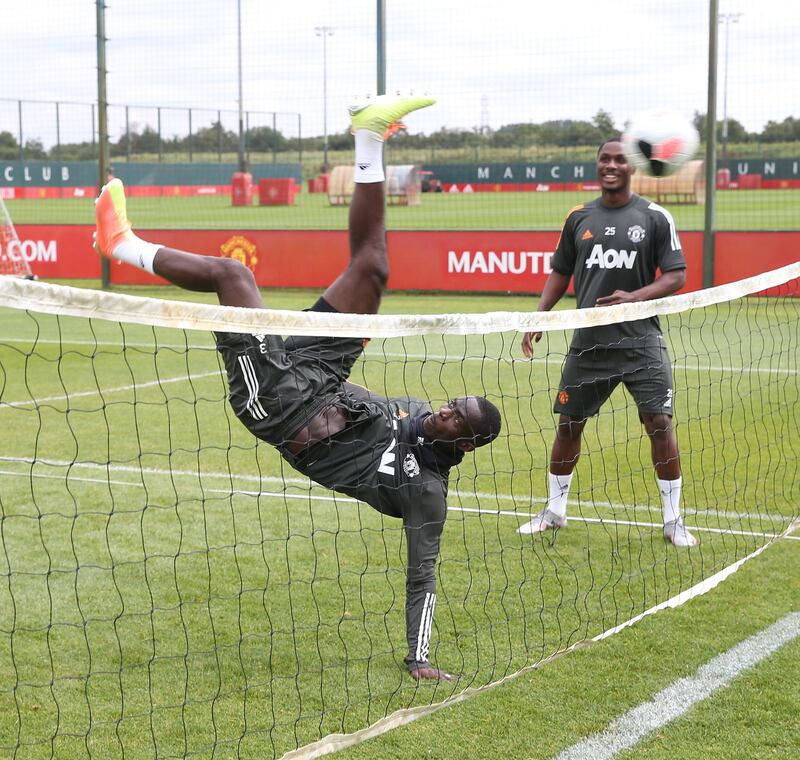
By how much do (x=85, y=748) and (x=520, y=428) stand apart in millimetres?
6232

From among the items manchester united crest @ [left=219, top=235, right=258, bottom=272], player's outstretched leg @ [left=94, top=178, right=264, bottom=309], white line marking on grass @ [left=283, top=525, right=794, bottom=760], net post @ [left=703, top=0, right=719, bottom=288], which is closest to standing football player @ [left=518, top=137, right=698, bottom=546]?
white line marking on grass @ [left=283, top=525, right=794, bottom=760]

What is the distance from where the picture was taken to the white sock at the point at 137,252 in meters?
5.60

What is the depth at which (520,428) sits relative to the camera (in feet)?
33.7

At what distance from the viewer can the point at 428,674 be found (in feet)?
17.0

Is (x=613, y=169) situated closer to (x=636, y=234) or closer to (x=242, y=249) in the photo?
(x=636, y=234)

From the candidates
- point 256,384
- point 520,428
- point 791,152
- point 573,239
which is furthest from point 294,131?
point 256,384

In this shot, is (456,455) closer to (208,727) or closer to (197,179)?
(208,727)

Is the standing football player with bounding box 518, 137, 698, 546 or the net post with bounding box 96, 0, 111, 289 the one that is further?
the net post with bounding box 96, 0, 111, 289

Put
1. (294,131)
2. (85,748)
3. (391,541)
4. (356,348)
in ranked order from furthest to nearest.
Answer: (294,131) → (391,541) → (356,348) → (85,748)

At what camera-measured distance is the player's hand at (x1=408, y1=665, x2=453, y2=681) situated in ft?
17.0

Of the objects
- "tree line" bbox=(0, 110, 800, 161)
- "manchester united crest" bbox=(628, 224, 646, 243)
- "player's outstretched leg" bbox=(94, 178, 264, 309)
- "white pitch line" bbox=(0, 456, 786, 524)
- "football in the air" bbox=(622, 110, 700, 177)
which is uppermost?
"tree line" bbox=(0, 110, 800, 161)

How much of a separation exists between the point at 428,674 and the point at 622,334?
2800mm

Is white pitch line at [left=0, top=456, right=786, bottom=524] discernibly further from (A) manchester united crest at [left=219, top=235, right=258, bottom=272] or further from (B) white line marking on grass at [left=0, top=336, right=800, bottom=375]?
(A) manchester united crest at [left=219, top=235, right=258, bottom=272]

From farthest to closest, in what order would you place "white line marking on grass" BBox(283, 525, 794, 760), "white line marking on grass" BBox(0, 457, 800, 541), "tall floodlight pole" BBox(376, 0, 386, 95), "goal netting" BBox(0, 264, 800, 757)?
"tall floodlight pole" BBox(376, 0, 386, 95) < "white line marking on grass" BBox(0, 457, 800, 541) < "goal netting" BBox(0, 264, 800, 757) < "white line marking on grass" BBox(283, 525, 794, 760)
